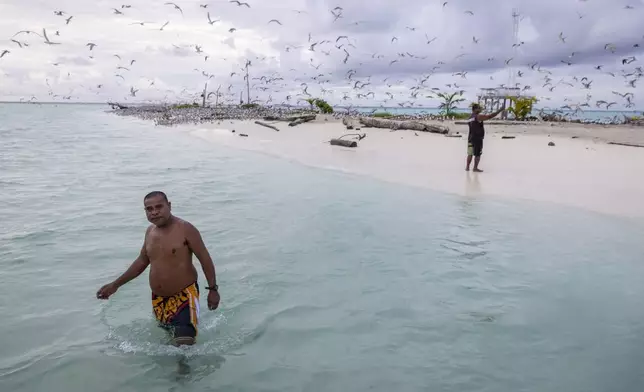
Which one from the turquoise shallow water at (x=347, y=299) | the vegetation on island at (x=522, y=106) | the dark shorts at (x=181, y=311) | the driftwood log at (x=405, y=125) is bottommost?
the turquoise shallow water at (x=347, y=299)

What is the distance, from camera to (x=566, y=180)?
13.5 metres

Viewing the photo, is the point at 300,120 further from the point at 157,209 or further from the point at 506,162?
the point at 157,209

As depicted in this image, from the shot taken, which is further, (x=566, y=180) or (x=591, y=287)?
(x=566, y=180)

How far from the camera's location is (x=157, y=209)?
431 cm

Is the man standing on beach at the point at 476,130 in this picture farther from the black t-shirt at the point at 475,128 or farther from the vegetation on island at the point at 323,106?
the vegetation on island at the point at 323,106

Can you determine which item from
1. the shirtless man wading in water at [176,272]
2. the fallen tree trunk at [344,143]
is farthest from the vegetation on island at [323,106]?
the shirtless man wading in water at [176,272]

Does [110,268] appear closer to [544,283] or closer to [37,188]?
[544,283]

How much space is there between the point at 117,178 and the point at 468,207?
11.6 meters

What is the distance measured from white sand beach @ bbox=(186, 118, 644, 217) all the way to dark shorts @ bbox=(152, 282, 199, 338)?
8.78 meters

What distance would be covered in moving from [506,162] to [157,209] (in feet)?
49.9

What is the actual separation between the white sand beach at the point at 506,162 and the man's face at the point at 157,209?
355 inches

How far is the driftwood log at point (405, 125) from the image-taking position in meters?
28.8

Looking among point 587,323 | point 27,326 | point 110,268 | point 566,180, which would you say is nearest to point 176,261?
point 27,326

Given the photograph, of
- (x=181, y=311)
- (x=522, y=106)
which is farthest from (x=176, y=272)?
(x=522, y=106)
